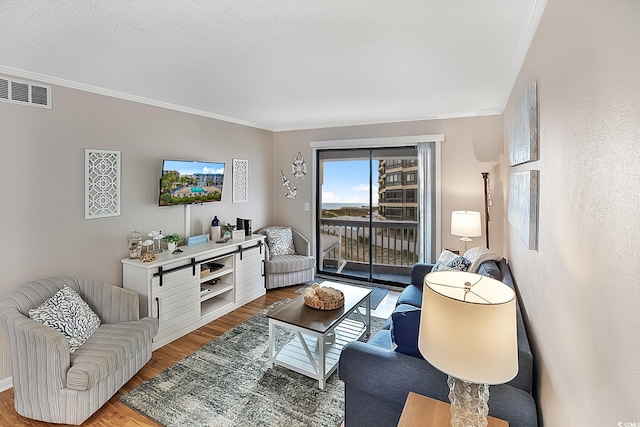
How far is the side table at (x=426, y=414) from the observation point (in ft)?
4.33

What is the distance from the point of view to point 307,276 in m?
5.01

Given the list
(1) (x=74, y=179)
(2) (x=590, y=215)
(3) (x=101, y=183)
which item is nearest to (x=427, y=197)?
(2) (x=590, y=215)

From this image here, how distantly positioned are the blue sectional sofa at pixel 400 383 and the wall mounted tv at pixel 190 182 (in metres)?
2.82

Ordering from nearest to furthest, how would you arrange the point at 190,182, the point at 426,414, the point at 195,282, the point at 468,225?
the point at 426,414 → the point at 195,282 → the point at 468,225 → the point at 190,182

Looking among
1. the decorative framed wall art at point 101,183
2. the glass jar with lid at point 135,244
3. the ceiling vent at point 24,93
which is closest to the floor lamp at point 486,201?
the glass jar with lid at point 135,244

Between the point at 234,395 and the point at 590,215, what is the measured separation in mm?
2504

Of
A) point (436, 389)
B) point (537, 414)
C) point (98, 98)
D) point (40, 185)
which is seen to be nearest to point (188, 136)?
point (98, 98)

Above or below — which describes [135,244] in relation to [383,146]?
below

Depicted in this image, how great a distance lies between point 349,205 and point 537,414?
391 cm

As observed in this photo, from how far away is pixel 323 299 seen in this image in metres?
2.90

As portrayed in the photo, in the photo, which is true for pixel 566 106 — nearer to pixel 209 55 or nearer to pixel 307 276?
pixel 209 55

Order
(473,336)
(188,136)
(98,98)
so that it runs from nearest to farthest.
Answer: (473,336)
(98,98)
(188,136)

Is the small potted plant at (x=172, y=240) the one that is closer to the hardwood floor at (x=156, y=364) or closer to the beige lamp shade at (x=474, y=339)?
the hardwood floor at (x=156, y=364)

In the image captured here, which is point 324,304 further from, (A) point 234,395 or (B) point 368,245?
(B) point 368,245
